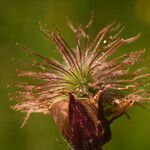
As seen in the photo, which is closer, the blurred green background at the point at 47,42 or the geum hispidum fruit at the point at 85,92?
the geum hispidum fruit at the point at 85,92

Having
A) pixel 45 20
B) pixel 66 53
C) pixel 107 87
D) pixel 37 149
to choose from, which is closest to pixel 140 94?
pixel 107 87

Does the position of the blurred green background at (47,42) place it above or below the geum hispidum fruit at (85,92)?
above

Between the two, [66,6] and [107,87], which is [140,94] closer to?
[107,87]

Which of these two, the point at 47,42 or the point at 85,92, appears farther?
the point at 47,42

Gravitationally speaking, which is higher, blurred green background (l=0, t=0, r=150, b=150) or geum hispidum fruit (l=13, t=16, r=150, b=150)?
blurred green background (l=0, t=0, r=150, b=150)
